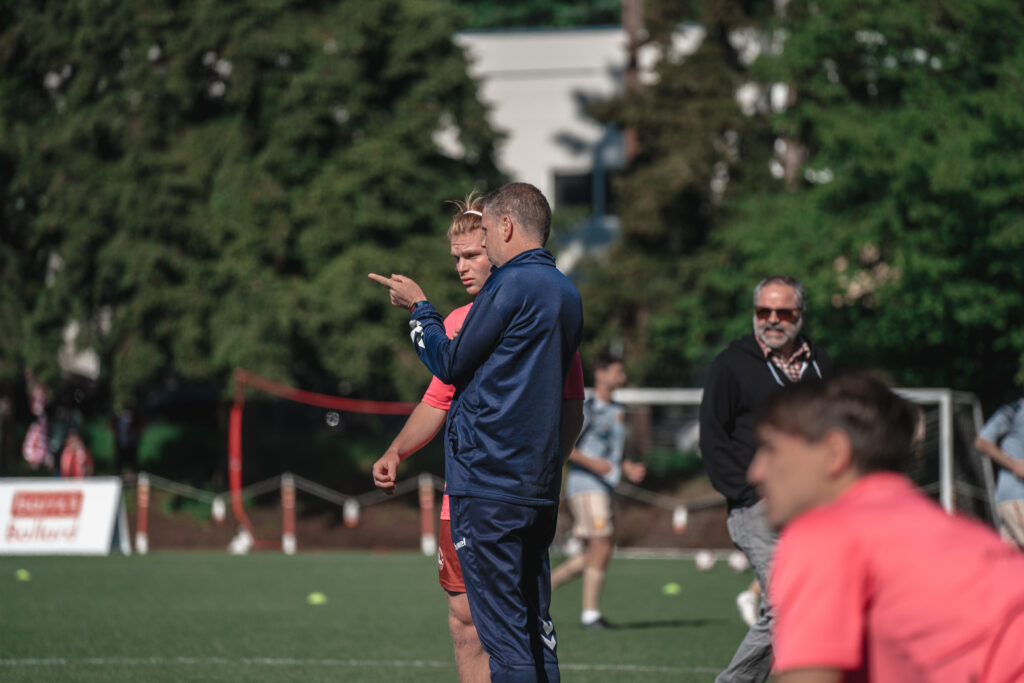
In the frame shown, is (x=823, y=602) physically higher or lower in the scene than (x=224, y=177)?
lower

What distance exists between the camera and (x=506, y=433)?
15.9ft

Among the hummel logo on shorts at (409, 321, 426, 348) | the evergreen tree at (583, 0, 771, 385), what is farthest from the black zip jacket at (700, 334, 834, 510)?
the evergreen tree at (583, 0, 771, 385)

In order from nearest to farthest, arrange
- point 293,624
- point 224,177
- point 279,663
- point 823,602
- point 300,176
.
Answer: point 823,602 < point 279,663 < point 293,624 < point 224,177 < point 300,176

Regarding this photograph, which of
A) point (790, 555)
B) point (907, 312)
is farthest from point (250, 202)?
point (790, 555)

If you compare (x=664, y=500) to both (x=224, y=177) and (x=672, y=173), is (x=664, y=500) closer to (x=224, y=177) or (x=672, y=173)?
(x=672, y=173)

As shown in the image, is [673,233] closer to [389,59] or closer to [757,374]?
[389,59]

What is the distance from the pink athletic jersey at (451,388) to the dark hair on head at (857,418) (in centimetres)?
239

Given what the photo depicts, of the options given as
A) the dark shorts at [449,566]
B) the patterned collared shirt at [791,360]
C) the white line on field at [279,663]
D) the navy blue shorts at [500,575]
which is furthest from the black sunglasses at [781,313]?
the white line on field at [279,663]

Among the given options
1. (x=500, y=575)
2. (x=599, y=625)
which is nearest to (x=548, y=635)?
(x=500, y=575)

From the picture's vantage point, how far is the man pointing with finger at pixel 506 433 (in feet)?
15.8

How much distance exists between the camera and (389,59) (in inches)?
1097

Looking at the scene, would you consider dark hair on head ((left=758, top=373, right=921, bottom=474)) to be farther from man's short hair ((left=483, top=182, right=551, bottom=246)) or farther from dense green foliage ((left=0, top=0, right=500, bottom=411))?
dense green foliage ((left=0, top=0, right=500, bottom=411))

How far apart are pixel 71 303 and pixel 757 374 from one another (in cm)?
2331

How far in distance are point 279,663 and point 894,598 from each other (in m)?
7.24
